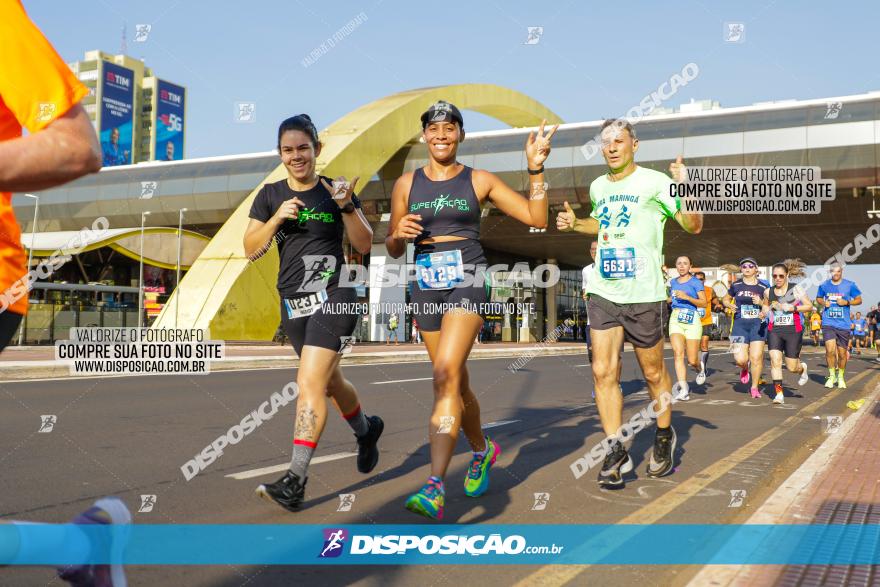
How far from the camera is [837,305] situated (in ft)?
40.6

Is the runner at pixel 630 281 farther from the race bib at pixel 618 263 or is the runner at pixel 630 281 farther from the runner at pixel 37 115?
the runner at pixel 37 115

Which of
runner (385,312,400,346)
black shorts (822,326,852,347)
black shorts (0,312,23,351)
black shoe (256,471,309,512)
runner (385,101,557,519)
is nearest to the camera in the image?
black shorts (0,312,23,351)

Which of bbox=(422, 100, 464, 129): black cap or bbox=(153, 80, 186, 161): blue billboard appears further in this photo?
bbox=(153, 80, 186, 161): blue billboard

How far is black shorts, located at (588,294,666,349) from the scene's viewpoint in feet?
16.1

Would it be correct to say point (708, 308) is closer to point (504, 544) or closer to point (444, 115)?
point (444, 115)

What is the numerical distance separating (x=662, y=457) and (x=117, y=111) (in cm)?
11978

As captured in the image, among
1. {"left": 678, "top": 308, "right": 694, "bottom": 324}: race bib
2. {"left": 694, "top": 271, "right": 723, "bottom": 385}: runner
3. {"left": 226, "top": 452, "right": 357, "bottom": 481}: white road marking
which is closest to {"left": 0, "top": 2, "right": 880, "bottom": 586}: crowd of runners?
{"left": 226, "top": 452, "right": 357, "bottom": 481}: white road marking

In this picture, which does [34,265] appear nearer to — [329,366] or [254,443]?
[254,443]

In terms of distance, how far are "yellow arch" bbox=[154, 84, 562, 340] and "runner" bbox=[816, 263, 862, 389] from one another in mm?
12927

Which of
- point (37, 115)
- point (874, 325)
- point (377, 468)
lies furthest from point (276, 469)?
point (874, 325)

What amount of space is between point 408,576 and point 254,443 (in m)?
3.62

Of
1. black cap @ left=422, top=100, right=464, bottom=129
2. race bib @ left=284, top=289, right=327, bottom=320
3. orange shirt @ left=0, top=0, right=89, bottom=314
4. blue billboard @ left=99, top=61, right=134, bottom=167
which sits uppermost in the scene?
blue billboard @ left=99, top=61, right=134, bottom=167

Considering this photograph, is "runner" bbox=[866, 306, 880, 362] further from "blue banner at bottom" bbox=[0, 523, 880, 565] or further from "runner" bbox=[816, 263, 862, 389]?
"blue banner at bottom" bbox=[0, 523, 880, 565]

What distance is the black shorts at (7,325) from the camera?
6.23 feet
